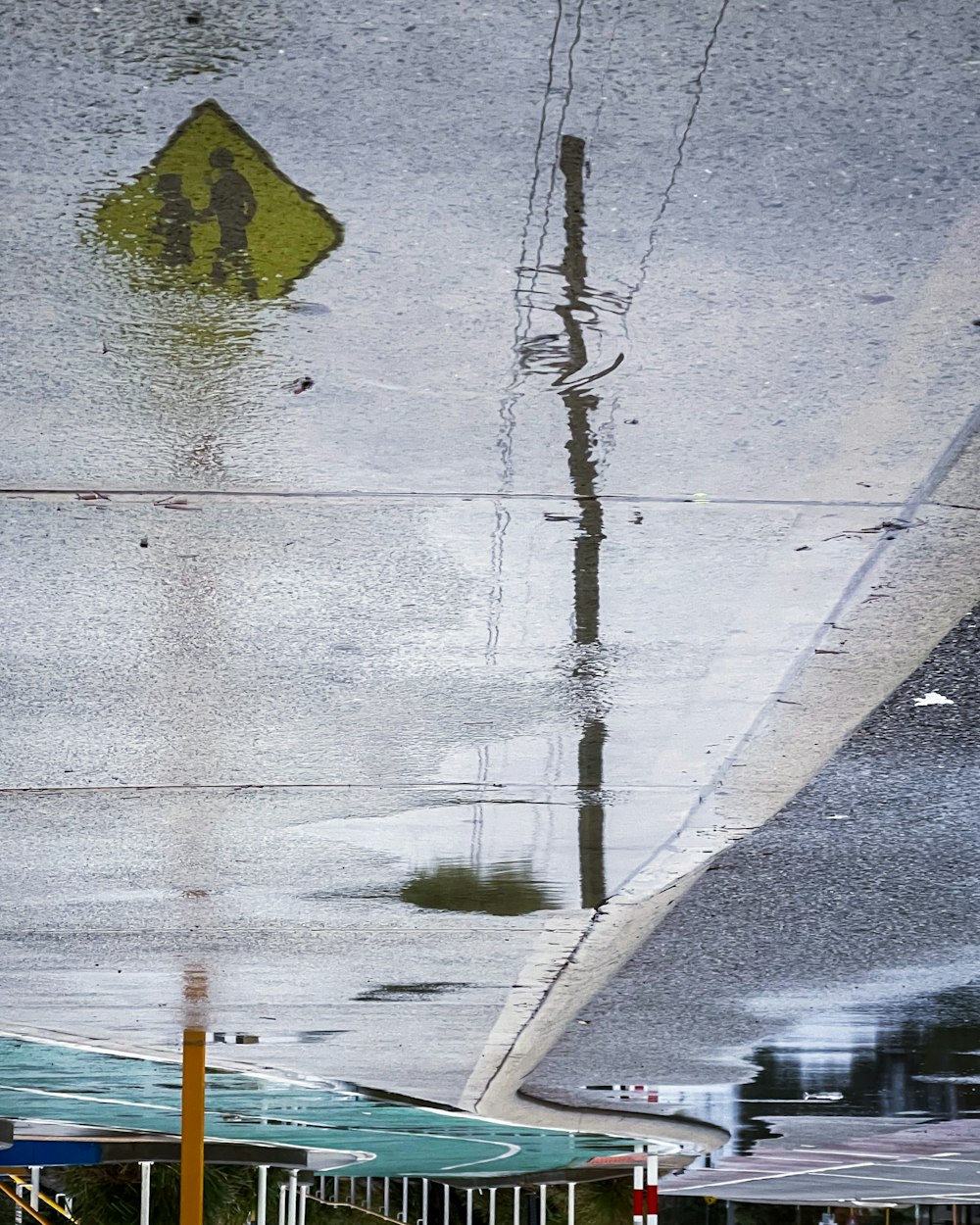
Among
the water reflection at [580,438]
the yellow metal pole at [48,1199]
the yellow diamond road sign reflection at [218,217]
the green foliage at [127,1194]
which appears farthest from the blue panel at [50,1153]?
the yellow diamond road sign reflection at [218,217]

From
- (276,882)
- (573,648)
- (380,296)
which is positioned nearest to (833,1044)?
(276,882)

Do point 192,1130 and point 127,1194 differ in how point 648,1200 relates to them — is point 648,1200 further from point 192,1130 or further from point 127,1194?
point 127,1194

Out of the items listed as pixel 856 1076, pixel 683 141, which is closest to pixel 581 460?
pixel 683 141

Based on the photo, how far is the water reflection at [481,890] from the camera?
5.85 metres

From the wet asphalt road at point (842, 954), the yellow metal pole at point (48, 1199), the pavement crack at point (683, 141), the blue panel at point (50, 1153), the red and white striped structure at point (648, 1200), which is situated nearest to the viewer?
the pavement crack at point (683, 141)

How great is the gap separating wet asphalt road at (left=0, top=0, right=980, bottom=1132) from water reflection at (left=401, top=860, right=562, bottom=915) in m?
0.75

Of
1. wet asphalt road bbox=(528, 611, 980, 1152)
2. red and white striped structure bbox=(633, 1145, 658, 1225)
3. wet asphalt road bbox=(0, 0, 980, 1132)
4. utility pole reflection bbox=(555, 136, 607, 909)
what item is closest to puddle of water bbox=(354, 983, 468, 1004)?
wet asphalt road bbox=(528, 611, 980, 1152)

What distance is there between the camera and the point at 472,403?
266cm

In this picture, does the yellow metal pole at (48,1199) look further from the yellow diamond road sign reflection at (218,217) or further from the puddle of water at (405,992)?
the yellow diamond road sign reflection at (218,217)

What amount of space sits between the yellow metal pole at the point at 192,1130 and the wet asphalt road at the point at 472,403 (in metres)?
5.73

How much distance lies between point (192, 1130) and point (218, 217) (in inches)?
376

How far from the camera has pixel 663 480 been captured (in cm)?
290

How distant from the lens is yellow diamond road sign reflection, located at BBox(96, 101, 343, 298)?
2.05 metres

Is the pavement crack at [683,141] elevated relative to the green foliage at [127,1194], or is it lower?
elevated
